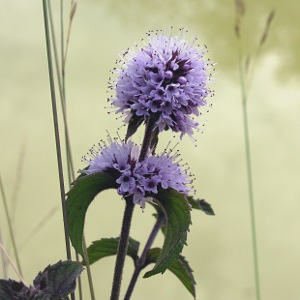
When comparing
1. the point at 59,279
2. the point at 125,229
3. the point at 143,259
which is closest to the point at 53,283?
the point at 59,279

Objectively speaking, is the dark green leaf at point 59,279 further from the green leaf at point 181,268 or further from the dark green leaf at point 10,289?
the green leaf at point 181,268

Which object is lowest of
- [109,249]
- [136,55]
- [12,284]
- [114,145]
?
[12,284]

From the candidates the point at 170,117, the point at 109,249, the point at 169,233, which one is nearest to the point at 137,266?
the point at 109,249

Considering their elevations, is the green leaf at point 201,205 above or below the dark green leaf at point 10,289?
above

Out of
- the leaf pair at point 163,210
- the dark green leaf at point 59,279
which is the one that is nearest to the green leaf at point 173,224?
the leaf pair at point 163,210

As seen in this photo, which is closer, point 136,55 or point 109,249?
point 136,55

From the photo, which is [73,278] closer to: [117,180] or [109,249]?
[117,180]
